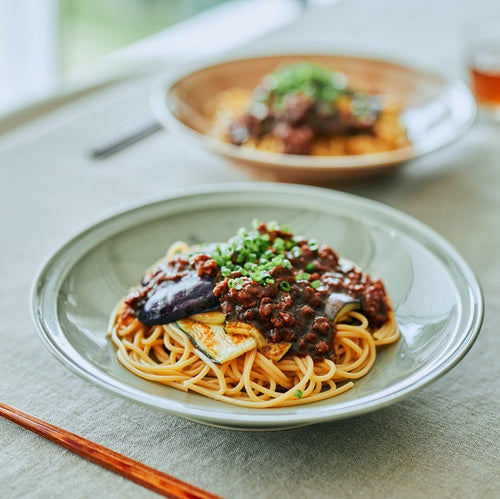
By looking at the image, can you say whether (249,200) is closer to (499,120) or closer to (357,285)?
(357,285)

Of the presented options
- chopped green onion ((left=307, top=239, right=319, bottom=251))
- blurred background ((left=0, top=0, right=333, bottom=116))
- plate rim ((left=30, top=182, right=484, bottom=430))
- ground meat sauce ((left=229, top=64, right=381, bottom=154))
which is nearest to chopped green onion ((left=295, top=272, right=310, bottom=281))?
chopped green onion ((left=307, top=239, right=319, bottom=251))

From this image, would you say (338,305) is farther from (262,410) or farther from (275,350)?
(262,410)

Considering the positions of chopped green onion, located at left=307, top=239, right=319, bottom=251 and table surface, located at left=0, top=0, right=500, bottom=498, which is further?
chopped green onion, located at left=307, top=239, right=319, bottom=251

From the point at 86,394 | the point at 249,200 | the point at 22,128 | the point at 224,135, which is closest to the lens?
the point at 86,394

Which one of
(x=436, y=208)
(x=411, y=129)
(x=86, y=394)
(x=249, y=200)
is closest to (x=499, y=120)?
(x=411, y=129)

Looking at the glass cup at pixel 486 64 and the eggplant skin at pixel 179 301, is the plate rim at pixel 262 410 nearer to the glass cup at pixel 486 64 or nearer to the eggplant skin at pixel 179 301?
the eggplant skin at pixel 179 301

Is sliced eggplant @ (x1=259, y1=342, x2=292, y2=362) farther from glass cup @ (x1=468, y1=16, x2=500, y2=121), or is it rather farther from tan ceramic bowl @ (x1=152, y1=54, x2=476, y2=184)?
glass cup @ (x1=468, y1=16, x2=500, y2=121)

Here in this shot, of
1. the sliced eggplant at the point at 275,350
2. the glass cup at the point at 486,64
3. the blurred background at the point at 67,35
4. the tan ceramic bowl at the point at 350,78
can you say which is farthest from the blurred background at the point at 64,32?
the sliced eggplant at the point at 275,350
